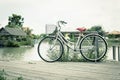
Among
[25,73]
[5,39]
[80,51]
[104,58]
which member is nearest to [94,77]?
[25,73]

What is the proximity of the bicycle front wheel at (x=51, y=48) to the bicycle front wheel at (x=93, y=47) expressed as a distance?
50 cm

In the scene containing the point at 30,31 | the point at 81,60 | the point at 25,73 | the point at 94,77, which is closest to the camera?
the point at 94,77

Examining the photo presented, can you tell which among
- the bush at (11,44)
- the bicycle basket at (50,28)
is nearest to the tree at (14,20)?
the bush at (11,44)

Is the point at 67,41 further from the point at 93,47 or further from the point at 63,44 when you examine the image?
the point at 93,47

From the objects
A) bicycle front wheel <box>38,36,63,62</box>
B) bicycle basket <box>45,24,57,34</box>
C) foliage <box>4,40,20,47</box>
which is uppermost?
bicycle basket <box>45,24,57,34</box>

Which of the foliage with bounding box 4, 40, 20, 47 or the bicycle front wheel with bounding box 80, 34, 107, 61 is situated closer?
the bicycle front wheel with bounding box 80, 34, 107, 61

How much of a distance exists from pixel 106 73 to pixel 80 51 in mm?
1999

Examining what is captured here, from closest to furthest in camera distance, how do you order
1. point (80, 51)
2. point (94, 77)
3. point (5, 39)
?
point (94, 77)
point (80, 51)
point (5, 39)

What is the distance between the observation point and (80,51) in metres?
7.03

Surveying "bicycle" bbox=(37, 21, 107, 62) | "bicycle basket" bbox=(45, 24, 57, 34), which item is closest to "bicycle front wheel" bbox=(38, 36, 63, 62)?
"bicycle" bbox=(37, 21, 107, 62)

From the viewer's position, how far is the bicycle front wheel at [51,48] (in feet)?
23.2

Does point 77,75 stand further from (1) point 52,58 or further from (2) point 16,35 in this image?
(2) point 16,35

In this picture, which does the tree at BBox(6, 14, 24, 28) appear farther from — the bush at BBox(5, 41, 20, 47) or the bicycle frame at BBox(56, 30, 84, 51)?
the bicycle frame at BBox(56, 30, 84, 51)

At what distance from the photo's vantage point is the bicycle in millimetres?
7012
